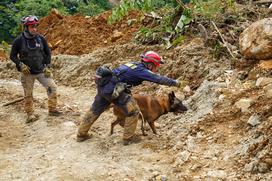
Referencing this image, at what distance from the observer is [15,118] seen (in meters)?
9.86

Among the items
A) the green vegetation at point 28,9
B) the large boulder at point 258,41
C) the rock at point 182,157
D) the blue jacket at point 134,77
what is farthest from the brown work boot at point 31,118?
the green vegetation at point 28,9

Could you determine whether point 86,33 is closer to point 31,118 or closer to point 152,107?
point 31,118

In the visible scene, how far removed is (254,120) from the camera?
6.60 metres

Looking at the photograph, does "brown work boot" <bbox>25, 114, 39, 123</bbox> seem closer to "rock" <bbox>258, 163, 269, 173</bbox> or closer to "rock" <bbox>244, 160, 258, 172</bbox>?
"rock" <bbox>244, 160, 258, 172</bbox>

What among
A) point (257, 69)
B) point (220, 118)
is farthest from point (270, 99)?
point (257, 69)

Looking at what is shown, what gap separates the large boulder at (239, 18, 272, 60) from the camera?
8133 millimetres

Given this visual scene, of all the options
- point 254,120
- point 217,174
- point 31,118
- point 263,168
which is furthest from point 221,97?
point 31,118

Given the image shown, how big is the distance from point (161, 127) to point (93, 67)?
4.62 metres

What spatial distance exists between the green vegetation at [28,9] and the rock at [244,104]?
A: 1513 centimetres

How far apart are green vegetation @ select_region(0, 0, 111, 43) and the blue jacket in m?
14.5

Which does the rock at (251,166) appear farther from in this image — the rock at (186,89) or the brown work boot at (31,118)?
the brown work boot at (31,118)

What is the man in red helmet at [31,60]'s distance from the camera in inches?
352

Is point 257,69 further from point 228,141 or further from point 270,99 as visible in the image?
point 228,141

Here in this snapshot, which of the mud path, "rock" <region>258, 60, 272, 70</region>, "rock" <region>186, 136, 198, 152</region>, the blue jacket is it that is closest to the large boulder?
"rock" <region>258, 60, 272, 70</region>
